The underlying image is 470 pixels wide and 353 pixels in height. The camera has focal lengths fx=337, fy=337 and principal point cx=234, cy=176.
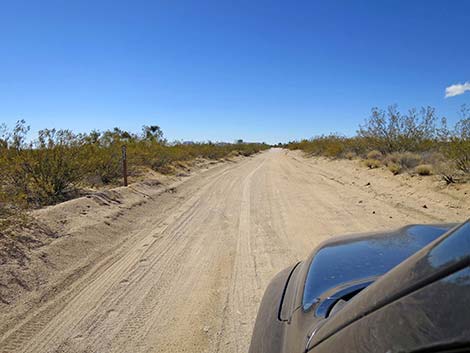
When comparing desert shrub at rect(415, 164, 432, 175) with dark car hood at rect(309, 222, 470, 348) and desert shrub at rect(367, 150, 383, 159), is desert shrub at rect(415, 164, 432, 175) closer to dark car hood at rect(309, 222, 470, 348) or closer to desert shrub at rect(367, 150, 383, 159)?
desert shrub at rect(367, 150, 383, 159)

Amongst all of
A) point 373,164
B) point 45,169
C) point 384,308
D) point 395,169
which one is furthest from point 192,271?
point 373,164

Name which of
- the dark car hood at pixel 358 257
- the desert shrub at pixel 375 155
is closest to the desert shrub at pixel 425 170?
the desert shrub at pixel 375 155

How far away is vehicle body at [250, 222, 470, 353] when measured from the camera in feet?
Answer: 2.84

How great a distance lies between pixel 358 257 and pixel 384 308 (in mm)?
1424

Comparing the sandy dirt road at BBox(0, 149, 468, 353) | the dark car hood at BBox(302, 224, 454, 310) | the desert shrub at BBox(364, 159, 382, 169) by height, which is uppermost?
the desert shrub at BBox(364, 159, 382, 169)

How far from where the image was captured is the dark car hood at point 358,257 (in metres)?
2.05

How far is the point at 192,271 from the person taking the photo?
5117mm

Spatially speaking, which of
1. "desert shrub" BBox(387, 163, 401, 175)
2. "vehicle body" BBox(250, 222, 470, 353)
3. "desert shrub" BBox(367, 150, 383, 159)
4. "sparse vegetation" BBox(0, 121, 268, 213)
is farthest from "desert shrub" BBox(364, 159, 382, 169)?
"vehicle body" BBox(250, 222, 470, 353)

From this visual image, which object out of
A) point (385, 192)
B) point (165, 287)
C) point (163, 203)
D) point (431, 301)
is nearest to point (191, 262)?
point (165, 287)

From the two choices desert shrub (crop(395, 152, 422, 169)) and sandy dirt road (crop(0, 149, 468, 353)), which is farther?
desert shrub (crop(395, 152, 422, 169))

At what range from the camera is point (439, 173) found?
39.0ft

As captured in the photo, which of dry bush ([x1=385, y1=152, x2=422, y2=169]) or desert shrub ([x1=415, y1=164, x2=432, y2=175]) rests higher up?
dry bush ([x1=385, y1=152, x2=422, y2=169])

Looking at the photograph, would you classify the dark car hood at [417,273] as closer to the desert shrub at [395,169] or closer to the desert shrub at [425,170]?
the desert shrub at [425,170]

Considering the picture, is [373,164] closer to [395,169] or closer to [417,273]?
[395,169]
